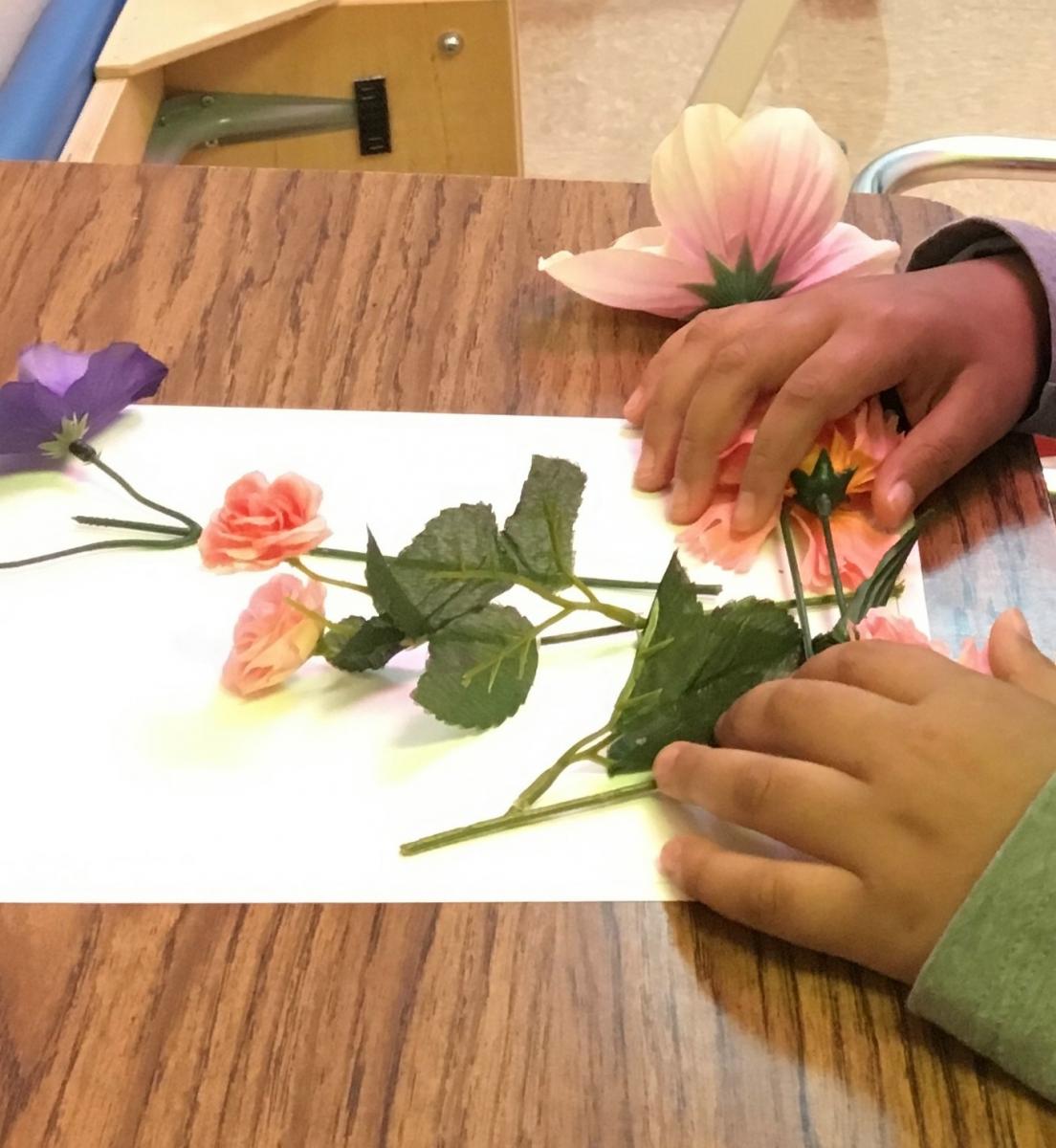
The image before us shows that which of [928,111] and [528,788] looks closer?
[528,788]

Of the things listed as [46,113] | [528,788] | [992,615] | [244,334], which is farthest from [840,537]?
[46,113]

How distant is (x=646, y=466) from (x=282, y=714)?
0.19 m

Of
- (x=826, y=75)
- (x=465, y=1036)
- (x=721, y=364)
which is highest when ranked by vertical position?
(x=721, y=364)

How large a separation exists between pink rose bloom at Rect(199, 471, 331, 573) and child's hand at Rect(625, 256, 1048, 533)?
148 mm

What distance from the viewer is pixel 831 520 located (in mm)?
487

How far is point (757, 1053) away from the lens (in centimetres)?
34

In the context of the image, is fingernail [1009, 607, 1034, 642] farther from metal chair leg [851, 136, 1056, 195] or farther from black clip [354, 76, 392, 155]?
black clip [354, 76, 392, 155]

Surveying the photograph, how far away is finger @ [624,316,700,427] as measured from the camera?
524 millimetres

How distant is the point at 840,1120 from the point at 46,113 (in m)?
0.85

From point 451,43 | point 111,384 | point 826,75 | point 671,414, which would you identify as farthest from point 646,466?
point 826,75

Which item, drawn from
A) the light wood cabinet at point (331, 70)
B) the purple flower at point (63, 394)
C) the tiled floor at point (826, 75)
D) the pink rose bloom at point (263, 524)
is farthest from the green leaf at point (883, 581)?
the tiled floor at point (826, 75)

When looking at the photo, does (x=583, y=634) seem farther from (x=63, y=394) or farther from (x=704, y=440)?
(x=63, y=394)

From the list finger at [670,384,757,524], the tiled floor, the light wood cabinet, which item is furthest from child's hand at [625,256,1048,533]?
the tiled floor

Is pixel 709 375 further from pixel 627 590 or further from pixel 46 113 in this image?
pixel 46 113
